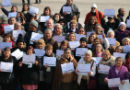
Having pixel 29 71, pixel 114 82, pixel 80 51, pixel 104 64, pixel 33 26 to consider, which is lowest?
pixel 114 82

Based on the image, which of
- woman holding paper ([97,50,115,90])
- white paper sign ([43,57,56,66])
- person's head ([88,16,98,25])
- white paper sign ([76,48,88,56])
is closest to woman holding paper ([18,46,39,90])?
white paper sign ([43,57,56,66])

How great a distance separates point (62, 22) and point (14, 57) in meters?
2.64

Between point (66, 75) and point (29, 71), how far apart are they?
95 centimetres

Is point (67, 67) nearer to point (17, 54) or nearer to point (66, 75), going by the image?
point (66, 75)

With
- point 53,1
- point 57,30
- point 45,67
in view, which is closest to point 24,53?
point 45,67

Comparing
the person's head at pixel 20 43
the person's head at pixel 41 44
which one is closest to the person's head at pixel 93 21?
the person's head at pixel 41 44

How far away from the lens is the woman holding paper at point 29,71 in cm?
669

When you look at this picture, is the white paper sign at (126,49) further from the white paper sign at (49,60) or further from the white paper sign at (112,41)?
the white paper sign at (49,60)

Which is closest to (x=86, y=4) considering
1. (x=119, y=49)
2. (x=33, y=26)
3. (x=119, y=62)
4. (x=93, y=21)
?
(x=93, y=21)

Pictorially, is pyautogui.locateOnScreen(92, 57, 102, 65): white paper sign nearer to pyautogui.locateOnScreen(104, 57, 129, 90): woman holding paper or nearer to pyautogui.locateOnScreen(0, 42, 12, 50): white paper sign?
pyautogui.locateOnScreen(104, 57, 129, 90): woman holding paper

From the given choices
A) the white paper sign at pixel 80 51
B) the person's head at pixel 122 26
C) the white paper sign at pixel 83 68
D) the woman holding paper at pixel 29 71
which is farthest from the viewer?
the person's head at pixel 122 26

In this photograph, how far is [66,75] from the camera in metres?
6.66

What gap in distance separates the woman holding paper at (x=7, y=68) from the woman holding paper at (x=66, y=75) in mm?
1163

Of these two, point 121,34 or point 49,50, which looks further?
point 121,34
